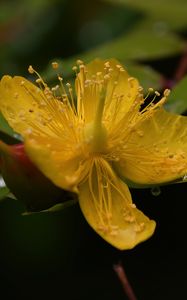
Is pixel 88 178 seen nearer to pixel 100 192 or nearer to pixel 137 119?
pixel 100 192

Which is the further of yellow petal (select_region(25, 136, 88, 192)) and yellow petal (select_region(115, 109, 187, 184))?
yellow petal (select_region(115, 109, 187, 184))

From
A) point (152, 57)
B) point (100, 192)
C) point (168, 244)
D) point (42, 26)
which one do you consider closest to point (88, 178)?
point (100, 192)

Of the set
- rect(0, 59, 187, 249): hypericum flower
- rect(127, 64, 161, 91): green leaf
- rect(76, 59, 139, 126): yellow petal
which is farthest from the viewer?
rect(127, 64, 161, 91): green leaf

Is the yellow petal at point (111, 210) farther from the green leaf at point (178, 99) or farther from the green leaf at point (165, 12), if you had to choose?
the green leaf at point (165, 12)

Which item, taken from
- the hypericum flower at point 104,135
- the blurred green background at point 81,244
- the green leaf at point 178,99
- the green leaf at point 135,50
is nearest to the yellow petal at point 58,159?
the hypericum flower at point 104,135

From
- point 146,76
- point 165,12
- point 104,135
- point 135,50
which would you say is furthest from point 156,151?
point 165,12

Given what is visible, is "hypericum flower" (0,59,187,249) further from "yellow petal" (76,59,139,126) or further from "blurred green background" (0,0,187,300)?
"blurred green background" (0,0,187,300)

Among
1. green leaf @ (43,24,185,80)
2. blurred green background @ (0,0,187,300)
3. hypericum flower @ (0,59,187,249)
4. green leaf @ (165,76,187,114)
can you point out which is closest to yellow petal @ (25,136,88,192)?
hypericum flower @ (0,59,187,249)
